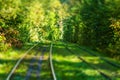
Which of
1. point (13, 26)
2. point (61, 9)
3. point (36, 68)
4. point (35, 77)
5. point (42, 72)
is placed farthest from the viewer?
point (61, 9)

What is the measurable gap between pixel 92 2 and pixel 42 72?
2302 cm

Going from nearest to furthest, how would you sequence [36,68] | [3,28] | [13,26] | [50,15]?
1. [36,68]
2. [3,28]
3. [13,26]
4. [50,15]

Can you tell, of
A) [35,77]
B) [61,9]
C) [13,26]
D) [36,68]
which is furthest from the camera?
[61,9]

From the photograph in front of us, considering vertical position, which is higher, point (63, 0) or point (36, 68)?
point (63, 0)

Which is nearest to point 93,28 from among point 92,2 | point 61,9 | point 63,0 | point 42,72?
point 92,2

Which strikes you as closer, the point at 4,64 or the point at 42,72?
the point at 42,72

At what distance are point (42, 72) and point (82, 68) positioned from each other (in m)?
3.16

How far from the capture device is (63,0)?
157750mm

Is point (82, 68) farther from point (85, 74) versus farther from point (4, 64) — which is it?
point (4, 64)

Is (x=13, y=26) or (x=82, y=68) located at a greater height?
(x=13, y=26)

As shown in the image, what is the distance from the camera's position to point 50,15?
116312 millimetres

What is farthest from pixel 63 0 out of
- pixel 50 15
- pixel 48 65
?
pixel 48 65

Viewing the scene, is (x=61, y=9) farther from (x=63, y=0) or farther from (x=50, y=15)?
(x=63, y=0)

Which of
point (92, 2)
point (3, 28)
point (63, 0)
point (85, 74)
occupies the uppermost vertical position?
point (63, 0)
